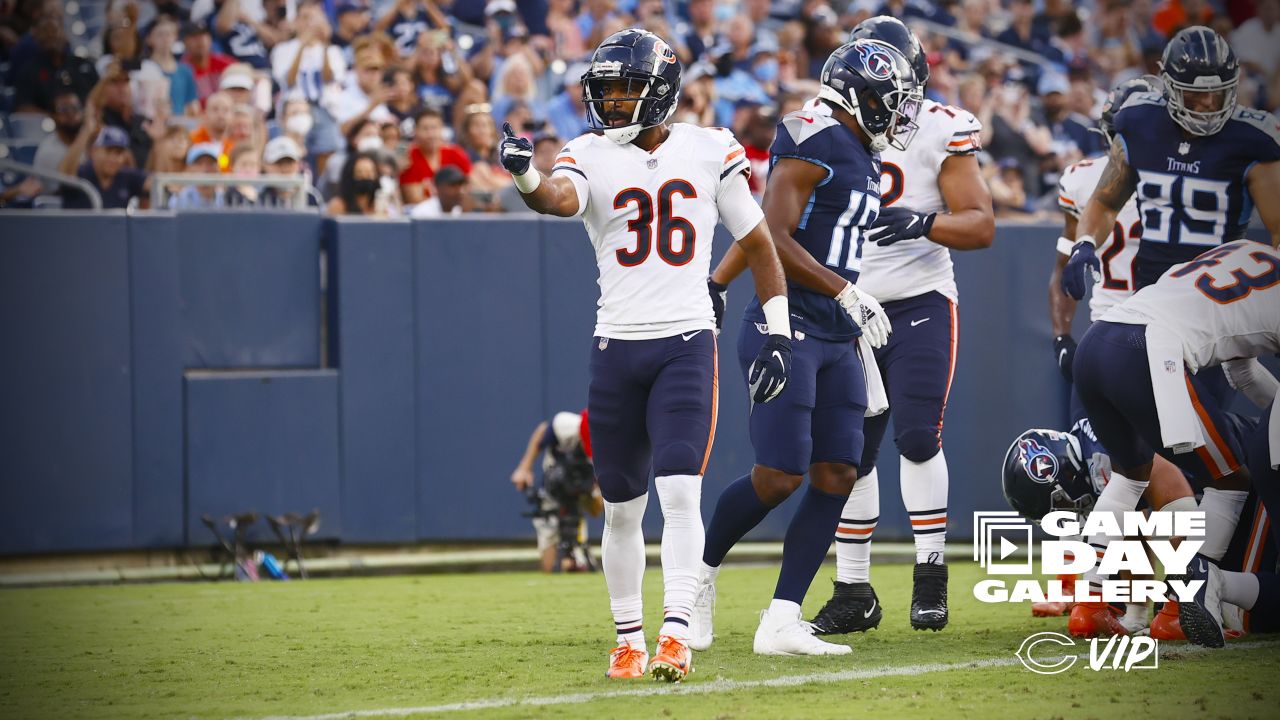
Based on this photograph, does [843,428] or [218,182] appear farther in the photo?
[218,182]

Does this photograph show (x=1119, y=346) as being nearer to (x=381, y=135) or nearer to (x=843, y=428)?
(x=843, y=428)

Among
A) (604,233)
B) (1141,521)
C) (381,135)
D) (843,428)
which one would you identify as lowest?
(1141,521)

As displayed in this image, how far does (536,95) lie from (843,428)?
25.3 feet

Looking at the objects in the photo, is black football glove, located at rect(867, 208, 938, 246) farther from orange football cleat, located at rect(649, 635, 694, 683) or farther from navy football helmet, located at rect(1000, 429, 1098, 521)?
orange football cleat, located at rect(649, 635, 694, 683)

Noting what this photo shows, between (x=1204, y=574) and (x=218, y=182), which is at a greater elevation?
(x=218, y=182)

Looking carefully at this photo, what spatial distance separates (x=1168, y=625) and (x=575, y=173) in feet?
9.18

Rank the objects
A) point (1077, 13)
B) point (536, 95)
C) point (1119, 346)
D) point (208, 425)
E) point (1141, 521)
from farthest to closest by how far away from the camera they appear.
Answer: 1. point (1077, 13)
2. point (536, 95)
3. point (208, 425)
4. point (1141, 521)
5. point (1119, 346)

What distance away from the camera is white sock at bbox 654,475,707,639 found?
15.4ft

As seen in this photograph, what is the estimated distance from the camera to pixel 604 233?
193 inches

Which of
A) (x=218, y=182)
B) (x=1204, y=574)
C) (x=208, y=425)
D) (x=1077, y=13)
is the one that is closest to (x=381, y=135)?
(x=218, y=182)

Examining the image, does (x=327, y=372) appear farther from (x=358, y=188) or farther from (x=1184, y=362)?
(x=1184, y=362)

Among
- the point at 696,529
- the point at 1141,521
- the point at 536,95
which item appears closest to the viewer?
the point at 696,529

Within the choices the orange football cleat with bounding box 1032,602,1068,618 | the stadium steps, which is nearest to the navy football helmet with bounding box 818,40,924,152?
the orange football cleat with bounding box 1032,602,1068,618

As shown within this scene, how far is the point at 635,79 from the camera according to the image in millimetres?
4797
